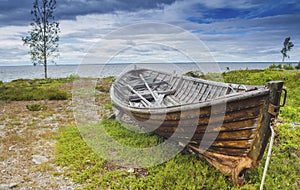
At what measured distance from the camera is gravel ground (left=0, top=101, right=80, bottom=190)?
16.5ft

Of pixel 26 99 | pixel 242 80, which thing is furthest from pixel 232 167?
pixel 26 99

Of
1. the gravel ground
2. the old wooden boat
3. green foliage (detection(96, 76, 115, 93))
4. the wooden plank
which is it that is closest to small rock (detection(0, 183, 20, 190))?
the gravel ground

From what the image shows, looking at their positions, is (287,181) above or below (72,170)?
above

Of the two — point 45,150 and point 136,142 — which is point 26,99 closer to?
point 45,150

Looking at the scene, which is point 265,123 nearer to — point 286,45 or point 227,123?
point 227,123

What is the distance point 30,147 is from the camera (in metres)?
6.81

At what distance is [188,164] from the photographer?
17.2 ft

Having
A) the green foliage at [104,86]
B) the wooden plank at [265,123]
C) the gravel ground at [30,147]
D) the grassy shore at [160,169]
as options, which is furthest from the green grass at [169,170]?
the green foliage at [104,86]

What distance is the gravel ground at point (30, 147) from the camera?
16.5 feet

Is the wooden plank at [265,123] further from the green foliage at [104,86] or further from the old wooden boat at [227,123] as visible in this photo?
the green foliage at [104,86]

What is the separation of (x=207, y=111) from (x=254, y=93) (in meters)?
0.89

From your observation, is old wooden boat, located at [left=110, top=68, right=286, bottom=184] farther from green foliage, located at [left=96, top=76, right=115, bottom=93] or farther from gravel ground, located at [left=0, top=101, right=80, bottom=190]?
green foliage, located at [left=96, top=76, right=115, bottom=93]

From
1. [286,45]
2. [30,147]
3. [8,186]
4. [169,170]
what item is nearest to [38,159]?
[30,147]

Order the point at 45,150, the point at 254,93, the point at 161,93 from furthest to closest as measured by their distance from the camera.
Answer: the point at 161,93 < the point at 45,150 < the point at 254,93
